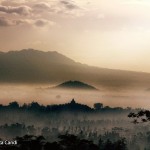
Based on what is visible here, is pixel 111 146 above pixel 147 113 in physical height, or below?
below

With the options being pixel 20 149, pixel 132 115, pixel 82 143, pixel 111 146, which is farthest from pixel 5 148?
pixel 111 146

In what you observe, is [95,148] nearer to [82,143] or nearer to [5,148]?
[82,143]

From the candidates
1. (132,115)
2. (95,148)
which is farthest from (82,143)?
(132,115)

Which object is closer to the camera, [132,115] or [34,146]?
[132,115]

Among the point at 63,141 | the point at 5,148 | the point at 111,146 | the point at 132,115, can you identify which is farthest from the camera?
the point at 111,146

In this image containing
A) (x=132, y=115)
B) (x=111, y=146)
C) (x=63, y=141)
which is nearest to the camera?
(x=132, y=115)

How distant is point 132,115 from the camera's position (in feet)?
152

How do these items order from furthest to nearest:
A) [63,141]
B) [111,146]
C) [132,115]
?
[111,146], [63,141], [132,115]

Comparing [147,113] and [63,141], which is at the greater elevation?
[147,113]

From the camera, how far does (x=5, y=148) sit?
7219cm

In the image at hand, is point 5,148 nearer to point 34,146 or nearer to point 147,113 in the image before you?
point 34,146

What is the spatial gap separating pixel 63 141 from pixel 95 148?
7421mm

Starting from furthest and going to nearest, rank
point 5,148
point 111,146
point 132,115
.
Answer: point 111,146
point 5,148
point 132,115

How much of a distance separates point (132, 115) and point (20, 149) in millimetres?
34931
